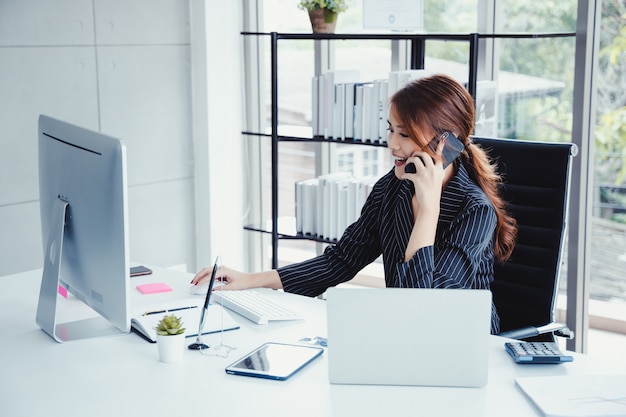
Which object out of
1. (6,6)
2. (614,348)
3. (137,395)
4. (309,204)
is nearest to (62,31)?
(6,6)

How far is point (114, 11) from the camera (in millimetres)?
3559

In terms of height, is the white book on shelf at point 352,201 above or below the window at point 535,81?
below

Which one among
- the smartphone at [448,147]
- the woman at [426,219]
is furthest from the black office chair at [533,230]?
the smartphone at [448,147]

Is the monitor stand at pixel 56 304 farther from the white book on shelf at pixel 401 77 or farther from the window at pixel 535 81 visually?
the window at pixel 535 81

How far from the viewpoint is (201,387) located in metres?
1.63

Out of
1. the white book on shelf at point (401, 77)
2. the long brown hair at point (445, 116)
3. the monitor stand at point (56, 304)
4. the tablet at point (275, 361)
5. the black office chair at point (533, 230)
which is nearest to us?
the tablet at point (275, 361)

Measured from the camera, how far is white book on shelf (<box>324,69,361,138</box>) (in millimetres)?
3398

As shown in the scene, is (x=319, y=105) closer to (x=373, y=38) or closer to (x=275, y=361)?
(x=373, y=38)

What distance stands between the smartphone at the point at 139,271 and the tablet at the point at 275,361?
73 cm

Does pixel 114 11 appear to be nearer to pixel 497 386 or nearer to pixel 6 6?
pixel 6 6

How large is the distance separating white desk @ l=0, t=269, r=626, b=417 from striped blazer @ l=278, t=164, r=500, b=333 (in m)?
0.23

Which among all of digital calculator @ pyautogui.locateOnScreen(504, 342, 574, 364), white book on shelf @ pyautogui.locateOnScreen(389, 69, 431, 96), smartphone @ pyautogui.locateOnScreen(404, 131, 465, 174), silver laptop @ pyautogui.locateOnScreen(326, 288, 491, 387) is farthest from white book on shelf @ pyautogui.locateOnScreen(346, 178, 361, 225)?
silver laptop @ pyautogui.locateOnScreen(326, 288, 491, 387)

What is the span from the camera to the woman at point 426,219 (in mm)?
2012

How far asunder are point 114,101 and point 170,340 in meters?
2.10
